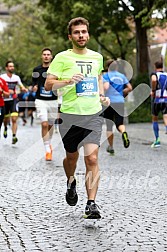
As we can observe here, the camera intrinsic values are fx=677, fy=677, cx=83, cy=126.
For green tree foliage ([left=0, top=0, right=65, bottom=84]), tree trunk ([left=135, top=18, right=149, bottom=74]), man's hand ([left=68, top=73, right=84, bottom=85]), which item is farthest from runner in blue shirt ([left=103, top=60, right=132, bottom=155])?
green tree foliage ([left=0, top=0, right=65, bottom=84])

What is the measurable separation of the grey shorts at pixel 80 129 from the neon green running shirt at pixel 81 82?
2.4 inches

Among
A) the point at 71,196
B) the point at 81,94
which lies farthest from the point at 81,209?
the point at 81,94

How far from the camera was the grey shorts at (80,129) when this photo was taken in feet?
21.0

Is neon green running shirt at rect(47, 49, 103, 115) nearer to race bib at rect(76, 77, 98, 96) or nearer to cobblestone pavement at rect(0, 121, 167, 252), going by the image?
race bib at rect(76, 77, 98, 96)

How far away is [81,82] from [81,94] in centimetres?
12

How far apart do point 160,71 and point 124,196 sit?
712cm

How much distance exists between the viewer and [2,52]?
58844mm

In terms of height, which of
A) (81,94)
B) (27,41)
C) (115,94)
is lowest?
(115,94)

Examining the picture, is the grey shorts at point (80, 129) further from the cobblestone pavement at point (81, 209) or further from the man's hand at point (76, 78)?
the cobblestone pavement at point (81, 209)

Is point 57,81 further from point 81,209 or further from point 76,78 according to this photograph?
point 81,209

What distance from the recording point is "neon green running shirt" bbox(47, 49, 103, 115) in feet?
20.9

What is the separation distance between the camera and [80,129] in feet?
21.2

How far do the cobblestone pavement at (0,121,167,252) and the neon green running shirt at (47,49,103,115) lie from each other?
1051 millimetres

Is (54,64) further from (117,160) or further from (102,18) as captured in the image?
(102,18)
